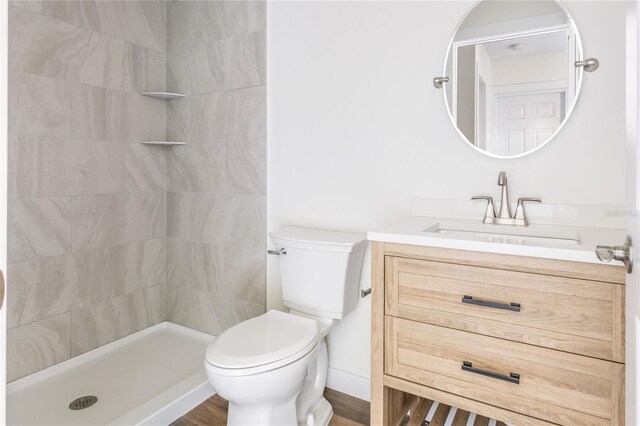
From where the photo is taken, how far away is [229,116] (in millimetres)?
2398

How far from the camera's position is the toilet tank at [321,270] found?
5.82ft

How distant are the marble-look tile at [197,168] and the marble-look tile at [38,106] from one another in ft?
2.15

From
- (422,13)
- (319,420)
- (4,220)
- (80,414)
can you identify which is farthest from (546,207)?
(80,414)

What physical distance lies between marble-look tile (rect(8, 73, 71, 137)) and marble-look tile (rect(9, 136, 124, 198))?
0.18 ft

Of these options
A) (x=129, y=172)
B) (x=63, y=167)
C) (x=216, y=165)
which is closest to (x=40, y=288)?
(x=63, y=167)

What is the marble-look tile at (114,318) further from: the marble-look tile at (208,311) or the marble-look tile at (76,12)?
the marble-look tile at (76,12)

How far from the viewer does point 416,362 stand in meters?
1.39

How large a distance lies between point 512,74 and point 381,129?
58cm

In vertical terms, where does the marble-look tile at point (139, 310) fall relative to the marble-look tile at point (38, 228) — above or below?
below

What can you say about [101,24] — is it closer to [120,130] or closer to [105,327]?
[120,130]

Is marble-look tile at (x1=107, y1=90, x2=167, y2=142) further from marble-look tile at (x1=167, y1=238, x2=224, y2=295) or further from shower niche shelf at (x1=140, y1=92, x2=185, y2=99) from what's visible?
marble-look tile at (x1=167, y1=238, x2=224, y2=295)

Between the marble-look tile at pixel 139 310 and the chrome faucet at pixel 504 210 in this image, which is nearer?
the chrome faucet at pixel 504 210

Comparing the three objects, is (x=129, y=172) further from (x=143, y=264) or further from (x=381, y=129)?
(x=381, y=129)

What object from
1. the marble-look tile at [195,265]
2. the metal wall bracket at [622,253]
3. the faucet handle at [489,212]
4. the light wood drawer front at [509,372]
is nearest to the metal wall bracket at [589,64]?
the faucet handle at [489,212]
